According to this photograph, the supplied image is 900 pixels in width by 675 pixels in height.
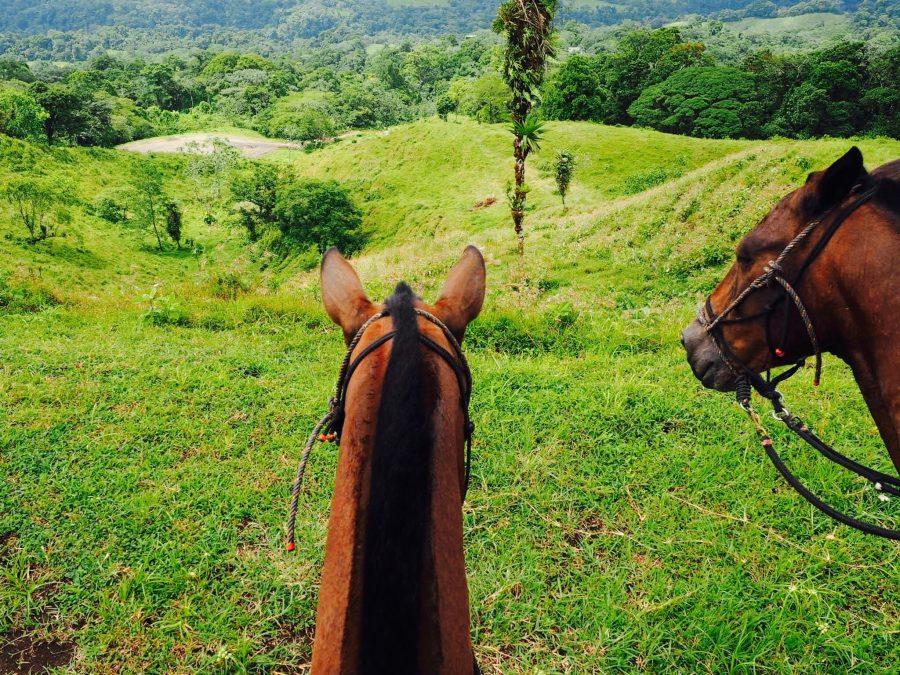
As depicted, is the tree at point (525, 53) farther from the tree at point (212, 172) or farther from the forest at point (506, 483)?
the tree at point (212, 172)

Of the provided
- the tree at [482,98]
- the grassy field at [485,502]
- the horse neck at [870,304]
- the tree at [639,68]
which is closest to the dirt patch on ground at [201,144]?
the tree at [482,98]

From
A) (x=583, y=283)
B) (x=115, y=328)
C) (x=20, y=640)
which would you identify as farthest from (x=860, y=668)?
(x=583, y=283)

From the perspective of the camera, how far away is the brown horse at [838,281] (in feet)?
6.02

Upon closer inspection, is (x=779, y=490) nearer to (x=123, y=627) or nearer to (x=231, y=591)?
(x=231, y=591)

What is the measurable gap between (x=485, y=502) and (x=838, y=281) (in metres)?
2.68

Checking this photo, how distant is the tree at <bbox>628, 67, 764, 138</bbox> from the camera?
152 ft

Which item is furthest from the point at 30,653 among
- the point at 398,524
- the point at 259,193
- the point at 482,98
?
the point at 482,98

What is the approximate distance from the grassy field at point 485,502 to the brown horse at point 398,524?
2.03 meters

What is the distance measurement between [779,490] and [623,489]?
3.96ft

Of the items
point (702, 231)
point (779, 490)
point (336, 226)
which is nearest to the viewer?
point (779, 490)

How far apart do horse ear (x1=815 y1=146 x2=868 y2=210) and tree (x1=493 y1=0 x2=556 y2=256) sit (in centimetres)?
827

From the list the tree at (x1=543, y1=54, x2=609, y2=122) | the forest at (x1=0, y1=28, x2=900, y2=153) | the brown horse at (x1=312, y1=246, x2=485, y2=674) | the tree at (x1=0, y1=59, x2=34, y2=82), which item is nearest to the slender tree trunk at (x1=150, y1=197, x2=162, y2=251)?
the forest at (x1=0, y1=28, x2=900, y2=153)

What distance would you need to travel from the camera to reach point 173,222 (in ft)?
123

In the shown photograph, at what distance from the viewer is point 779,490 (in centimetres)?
380
